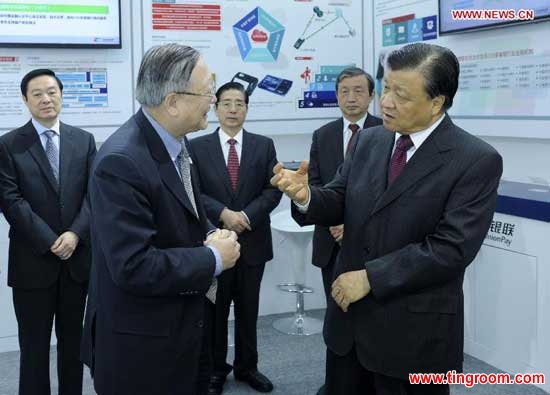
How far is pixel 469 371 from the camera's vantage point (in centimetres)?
353

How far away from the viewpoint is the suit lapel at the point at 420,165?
6.11ft

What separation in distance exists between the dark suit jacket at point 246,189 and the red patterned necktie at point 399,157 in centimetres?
154

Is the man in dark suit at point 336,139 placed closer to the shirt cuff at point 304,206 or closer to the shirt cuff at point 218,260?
the shirt cuff at point 304,206

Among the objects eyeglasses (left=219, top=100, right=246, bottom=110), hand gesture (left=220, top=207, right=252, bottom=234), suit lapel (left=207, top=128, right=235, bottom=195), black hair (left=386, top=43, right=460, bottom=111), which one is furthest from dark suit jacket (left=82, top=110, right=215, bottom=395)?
eyeglasses (left=219, top=100, right=246, bottom=110)

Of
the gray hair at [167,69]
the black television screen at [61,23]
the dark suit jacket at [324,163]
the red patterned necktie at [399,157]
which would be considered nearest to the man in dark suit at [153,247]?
the gray hair at [167,69]

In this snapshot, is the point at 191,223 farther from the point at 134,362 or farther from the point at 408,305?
the point at 408,305

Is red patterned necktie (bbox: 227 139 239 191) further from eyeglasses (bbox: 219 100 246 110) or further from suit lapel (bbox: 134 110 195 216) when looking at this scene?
suit lapel (bbox: 134 110 195 216)

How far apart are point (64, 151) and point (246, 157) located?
3.30 feet

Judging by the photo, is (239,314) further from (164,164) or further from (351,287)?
(164,164)

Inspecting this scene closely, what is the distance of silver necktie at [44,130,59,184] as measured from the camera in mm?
3010

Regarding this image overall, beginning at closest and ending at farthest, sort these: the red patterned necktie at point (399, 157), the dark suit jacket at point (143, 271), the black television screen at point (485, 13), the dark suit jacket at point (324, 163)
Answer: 1. the dark suit jacket at point (143, 271)
2. the red patterned necktie at point (399, 157)
3. the black television screen at point (485, 13)
4. the dark suit jacket at point (324, 163)

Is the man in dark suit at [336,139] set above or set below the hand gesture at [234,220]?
above

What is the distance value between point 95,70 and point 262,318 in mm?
2145

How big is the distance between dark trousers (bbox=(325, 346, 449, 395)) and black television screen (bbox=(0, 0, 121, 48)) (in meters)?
2.78
